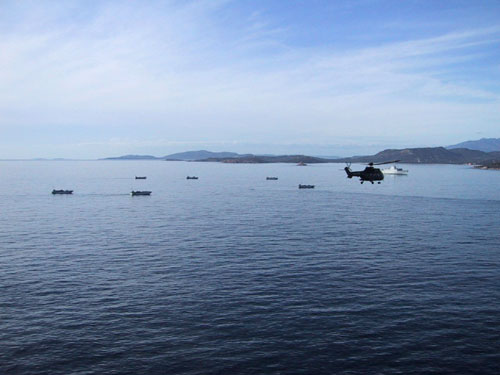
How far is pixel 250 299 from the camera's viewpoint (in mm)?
53281

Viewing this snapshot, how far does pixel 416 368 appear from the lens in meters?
37.4

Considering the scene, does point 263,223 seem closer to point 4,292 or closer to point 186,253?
point 186,253

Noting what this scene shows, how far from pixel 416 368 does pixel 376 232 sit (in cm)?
6332

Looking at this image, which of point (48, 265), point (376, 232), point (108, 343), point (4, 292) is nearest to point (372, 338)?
point (108, 343)

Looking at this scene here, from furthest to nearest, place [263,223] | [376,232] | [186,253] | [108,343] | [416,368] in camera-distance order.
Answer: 1. [263,223]
2. [376,232]
3. [186,253]
4. [108,343]
5. [416,368]

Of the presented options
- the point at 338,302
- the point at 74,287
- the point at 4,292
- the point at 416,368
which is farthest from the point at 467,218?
the point at 4,292

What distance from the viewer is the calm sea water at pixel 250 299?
128 feet

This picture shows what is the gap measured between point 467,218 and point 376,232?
37.6m

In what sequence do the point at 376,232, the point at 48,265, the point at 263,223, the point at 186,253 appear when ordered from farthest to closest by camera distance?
1. the point at 263,223
2. the point at 376,232
3. the point at 186,253
4. the point at 48,265

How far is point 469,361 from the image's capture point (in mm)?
38781

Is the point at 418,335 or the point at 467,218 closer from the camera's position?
the point at 418,335

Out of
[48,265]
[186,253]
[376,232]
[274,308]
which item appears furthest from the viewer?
[376,232]

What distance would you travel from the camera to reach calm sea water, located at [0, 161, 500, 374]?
128 ft

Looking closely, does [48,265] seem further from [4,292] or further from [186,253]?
[186,253]
